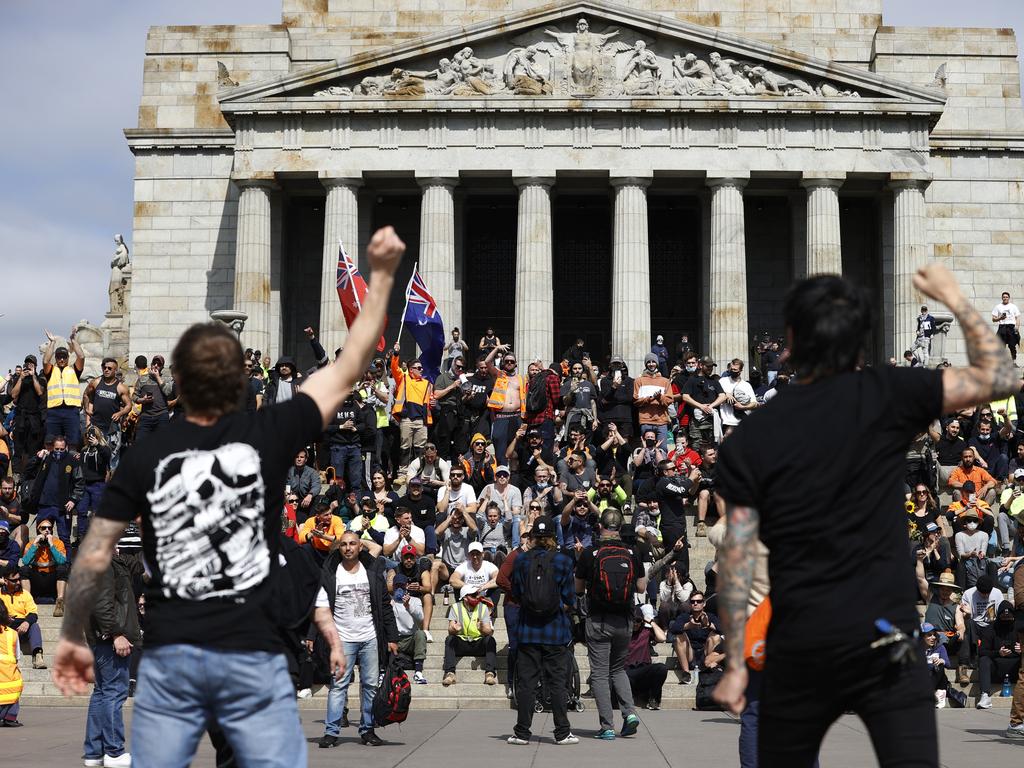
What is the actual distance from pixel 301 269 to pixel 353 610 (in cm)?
2980

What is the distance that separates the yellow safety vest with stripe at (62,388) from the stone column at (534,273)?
14141 mm

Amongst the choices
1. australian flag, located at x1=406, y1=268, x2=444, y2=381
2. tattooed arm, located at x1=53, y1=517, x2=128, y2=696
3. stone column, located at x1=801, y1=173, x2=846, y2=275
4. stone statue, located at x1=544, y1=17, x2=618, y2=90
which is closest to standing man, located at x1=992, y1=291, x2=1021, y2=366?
stone column, located at x1=801, y1=173, x2=846, y2=275

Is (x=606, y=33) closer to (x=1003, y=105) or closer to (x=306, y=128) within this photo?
(x=306, y=128)

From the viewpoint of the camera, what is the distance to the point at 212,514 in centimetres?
527

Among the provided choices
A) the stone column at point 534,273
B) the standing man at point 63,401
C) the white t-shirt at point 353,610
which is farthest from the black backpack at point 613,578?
the stone column at point 534,273

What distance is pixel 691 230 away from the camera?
44.6 m

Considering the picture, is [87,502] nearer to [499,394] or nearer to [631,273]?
[499,394]

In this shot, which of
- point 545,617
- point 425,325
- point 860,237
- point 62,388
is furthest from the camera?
point 860,237

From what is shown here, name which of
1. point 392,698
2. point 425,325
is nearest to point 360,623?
point 392,698

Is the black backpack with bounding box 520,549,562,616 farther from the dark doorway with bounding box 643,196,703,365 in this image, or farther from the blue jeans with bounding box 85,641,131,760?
the dark doorway with bounding box 643,196,703,365

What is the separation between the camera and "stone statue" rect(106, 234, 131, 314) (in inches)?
1794

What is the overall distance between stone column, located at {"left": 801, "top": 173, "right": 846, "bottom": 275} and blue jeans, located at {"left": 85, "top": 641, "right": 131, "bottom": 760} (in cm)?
2997

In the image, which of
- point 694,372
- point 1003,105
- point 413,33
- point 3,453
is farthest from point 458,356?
point 1003,105

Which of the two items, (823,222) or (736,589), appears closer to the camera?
(736,589)
